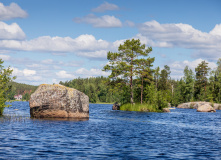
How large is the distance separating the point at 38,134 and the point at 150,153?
804cm

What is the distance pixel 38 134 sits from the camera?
18.0 metres

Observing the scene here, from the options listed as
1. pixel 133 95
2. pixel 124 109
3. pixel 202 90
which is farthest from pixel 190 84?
pixel 124 109

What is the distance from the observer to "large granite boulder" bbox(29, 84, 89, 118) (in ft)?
93.7

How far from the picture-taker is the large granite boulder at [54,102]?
93.7 ft

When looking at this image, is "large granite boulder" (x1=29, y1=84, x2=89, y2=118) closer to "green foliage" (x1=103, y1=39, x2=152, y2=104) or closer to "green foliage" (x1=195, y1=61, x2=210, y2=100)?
"green foliage" (x1=103, y1=39, x2=152, y2=104)

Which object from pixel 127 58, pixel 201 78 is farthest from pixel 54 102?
pixel 201 78

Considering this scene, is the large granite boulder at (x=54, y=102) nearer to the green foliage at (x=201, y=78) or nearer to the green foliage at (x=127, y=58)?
the green foliage at (x=127, y=58)

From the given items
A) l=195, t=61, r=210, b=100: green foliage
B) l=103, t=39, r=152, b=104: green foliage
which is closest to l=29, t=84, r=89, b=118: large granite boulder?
l=103, t=39, r=152, b=104: green foliage

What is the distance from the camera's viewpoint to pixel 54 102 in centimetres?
2852

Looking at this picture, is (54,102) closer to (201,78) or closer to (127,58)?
(127,58)

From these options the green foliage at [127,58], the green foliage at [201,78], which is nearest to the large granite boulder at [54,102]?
the green foliage at [127,58]

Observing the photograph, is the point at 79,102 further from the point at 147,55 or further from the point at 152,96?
the point at 147,55

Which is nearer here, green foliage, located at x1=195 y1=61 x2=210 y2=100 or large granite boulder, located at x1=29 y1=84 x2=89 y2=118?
large granite boulder, located at x1=29 y1=84 x2=89 y2=118

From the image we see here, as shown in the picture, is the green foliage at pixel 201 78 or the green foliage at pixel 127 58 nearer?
the green foliage at pixel 127 58
